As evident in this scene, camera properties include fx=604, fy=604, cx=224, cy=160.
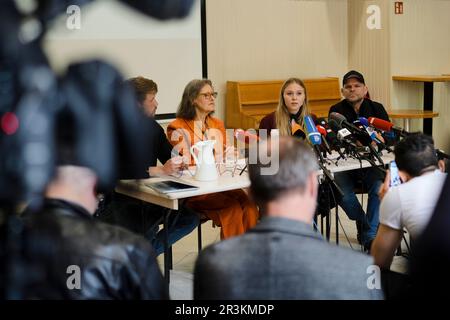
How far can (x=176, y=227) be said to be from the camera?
11.1ft

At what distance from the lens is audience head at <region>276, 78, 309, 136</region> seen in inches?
152

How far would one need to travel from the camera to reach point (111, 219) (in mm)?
2629

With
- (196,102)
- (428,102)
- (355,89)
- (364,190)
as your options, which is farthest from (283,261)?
(428,102)

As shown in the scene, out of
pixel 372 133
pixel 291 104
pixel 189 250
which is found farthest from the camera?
pixel 189 250

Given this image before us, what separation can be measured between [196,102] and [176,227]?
2.70ft

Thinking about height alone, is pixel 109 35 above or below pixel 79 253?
above

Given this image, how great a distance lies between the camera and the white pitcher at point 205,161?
3.09m

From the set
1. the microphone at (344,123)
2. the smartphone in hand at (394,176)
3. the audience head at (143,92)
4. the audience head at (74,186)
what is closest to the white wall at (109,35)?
the audience head at (143,92)

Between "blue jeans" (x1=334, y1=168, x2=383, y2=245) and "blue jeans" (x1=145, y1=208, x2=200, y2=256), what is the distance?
0.99 m

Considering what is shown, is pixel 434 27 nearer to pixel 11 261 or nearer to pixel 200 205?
pixel 200 205

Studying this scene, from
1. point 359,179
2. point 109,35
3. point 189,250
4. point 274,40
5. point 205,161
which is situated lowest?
point 189,250

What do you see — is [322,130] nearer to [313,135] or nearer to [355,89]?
[313,135]

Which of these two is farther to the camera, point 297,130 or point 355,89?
point 355,89
